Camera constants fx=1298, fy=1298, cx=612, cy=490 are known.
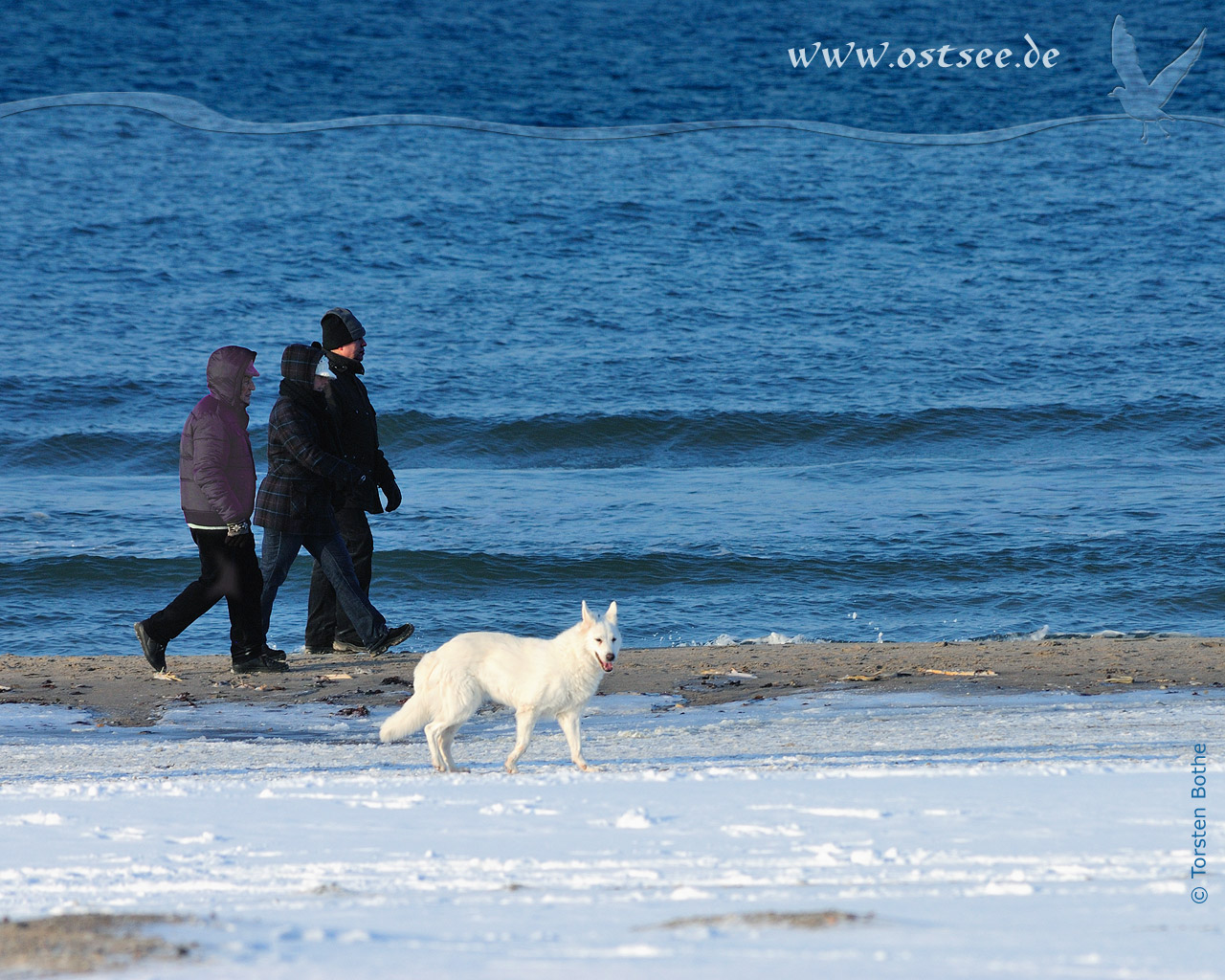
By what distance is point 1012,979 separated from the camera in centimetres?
242

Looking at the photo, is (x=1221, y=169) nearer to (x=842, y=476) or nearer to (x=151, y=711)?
(x=842, y=476)

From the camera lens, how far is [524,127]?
3180 cm

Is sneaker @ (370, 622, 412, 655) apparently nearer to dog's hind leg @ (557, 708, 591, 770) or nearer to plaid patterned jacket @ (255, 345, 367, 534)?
plaid patterned jacket @ (255, 345, 367, 534)

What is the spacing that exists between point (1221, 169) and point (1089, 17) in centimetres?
802

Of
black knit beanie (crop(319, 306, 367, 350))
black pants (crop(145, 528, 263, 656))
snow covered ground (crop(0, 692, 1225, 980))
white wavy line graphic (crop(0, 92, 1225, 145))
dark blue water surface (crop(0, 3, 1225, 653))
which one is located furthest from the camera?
white wavy line graphic (crop(0, 92, 1225, 145))

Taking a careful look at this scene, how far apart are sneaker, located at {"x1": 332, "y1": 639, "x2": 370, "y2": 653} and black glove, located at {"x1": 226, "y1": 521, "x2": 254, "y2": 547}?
122cm

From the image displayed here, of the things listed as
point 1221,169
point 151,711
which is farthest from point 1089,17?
point 151,711

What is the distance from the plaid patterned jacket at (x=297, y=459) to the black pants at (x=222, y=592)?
0.31 meters

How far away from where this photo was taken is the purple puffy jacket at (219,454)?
691 cm

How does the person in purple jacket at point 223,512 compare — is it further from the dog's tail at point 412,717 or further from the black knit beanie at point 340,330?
the dog's tail at point 412,717

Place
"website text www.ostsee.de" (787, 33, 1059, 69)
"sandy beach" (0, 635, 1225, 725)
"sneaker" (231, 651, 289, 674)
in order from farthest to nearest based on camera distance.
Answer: "website text www.ostsee.de" (787, 33, 1059, 69) → "sneaker" (231, 651, 289, 674) → "sandy beach" (0, 635, 1225, 725)

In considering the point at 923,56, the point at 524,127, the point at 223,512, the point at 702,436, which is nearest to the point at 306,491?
the point at 223,512

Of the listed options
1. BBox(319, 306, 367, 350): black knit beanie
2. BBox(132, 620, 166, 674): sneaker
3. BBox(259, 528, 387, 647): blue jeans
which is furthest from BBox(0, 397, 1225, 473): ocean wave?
BBox(132, 620, 166, 674): sneaker

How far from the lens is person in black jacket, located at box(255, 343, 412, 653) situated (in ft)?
24.4
